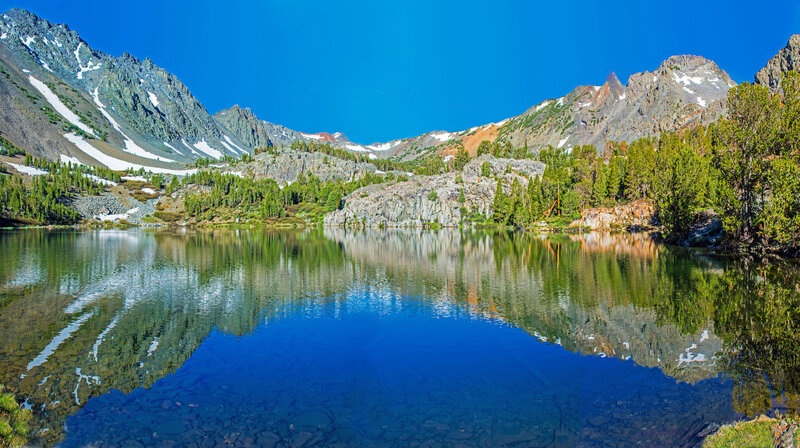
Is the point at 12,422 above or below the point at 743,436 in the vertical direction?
below

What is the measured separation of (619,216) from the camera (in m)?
114

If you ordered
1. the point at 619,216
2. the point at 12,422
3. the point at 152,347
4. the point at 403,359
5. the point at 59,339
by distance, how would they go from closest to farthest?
the point at 12,422 → the point at 403,359 → the point at 152,347 → the point at 59,339 → the point at 619,216

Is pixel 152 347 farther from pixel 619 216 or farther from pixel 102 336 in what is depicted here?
pixel 619 216

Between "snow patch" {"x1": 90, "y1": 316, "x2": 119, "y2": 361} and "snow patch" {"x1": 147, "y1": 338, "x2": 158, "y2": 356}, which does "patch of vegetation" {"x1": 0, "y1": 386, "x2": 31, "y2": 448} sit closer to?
"snow patch" {"x1": 90, "y1": 316, "x2": 119, "y2": 361}

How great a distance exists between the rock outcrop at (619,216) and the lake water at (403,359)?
228 feet

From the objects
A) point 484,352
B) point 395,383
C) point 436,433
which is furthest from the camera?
point 484,352

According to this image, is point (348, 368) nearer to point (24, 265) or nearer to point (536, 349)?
point (536, 349)

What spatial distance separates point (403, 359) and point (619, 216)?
11015 cm

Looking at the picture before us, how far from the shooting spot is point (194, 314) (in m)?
29.4

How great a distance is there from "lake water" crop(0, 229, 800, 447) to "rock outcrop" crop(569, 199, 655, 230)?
228 ft

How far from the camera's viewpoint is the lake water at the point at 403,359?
14070 mm

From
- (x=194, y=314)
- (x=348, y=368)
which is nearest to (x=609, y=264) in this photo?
(x=348, y=368)

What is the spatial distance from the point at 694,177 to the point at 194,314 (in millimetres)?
76884

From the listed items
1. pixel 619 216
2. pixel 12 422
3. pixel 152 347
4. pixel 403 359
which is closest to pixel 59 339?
pixel 152 347
